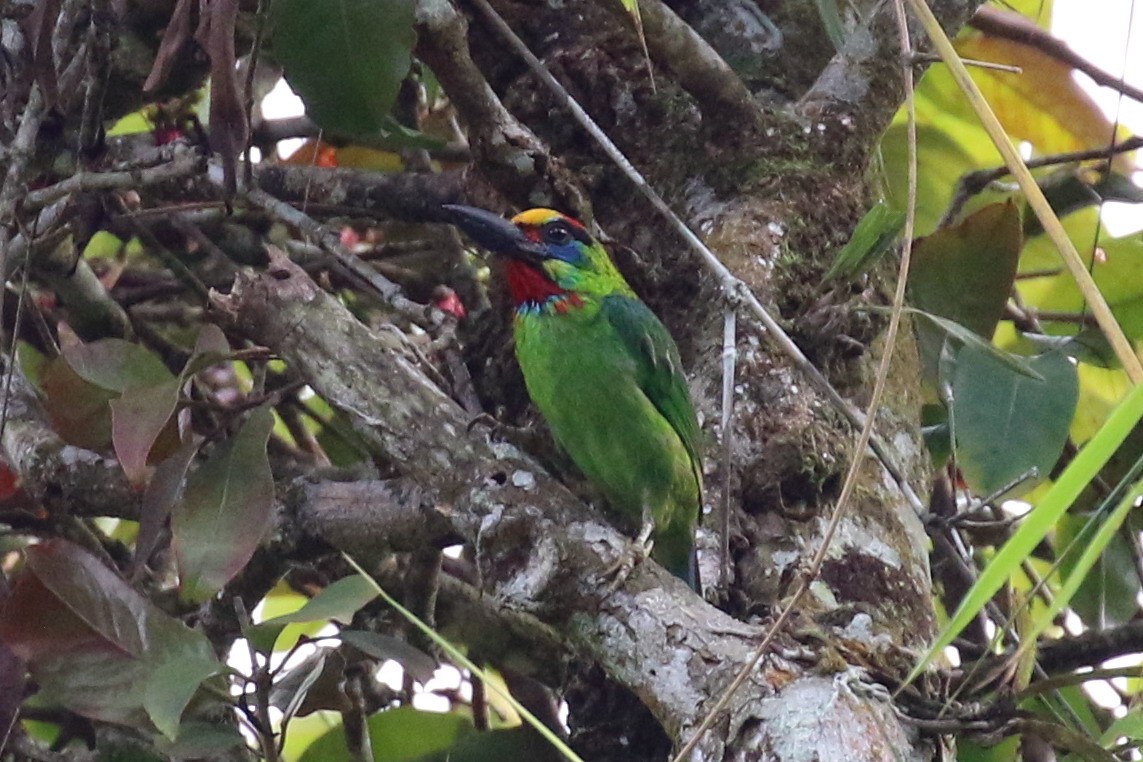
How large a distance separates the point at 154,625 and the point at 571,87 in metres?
1.17

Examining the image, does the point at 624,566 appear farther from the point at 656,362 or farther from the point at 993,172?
the point at 993,172

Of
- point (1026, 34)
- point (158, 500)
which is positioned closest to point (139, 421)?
point (158, 500)

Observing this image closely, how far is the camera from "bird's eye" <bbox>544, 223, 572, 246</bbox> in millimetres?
2293

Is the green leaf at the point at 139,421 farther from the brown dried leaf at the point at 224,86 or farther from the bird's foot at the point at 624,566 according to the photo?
the bird's foot at the point at 624,566

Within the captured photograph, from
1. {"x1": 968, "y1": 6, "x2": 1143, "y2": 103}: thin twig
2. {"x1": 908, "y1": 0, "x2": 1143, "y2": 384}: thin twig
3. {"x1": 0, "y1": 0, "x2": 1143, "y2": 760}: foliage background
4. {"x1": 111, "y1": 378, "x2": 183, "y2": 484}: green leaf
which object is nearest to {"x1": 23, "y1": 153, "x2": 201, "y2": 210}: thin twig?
{"x1": 0, "y1": 0, "x2": 1143, "y2": 760}: foliage background

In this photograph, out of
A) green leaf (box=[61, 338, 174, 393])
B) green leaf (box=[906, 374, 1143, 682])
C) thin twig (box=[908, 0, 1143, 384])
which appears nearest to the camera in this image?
green leaf (box=[906, 374, 1143, 682])

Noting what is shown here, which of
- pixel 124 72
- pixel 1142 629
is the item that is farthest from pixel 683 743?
pixel 124 72

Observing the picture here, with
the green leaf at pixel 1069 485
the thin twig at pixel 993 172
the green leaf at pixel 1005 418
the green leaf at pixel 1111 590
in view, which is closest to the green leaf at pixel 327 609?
the green leaf at pixel 1005 418

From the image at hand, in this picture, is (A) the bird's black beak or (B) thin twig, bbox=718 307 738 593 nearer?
(B) thin twig, bbox=718 307 738 593

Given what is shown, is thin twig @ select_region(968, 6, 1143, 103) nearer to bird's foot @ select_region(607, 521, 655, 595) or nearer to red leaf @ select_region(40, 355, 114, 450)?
bird's foot @ select_region(607, 521, 655, 595)

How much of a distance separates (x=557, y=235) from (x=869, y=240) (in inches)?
25.6

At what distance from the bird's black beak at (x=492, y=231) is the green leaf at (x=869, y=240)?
588mm

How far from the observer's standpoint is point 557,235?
2330mm

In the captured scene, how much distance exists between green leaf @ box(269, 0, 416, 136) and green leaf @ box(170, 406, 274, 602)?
0.45 m
